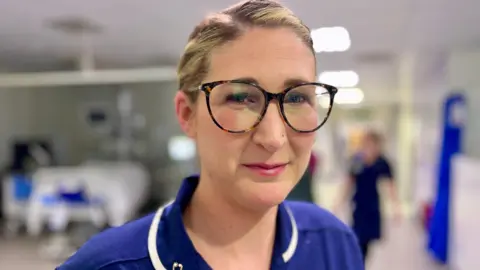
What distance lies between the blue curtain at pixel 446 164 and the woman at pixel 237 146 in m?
4.49

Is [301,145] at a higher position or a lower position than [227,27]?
lower

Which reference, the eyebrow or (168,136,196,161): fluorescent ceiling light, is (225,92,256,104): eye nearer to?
the eyebrow

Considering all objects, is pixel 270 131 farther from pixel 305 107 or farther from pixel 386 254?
pixel 386 254

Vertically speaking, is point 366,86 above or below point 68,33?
below

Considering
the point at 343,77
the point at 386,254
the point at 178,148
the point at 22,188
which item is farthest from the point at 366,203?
the point at 343,77

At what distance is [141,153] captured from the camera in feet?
26.0

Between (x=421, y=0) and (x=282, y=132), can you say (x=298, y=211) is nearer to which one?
(x=282, y=132)

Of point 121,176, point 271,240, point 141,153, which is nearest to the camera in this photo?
point 271,240

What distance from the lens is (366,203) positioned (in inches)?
150

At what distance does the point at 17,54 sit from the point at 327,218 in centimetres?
639

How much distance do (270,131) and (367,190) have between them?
3.27 meters

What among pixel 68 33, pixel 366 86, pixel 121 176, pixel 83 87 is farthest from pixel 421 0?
pixel 366 86

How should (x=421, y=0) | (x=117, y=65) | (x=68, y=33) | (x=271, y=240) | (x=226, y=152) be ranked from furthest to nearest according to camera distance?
(x=117, y=65), (x=68, y=33), (x=421, y=0), (x=271, y=240), (x=226, y=152)

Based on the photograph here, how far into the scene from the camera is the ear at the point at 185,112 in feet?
2.62
